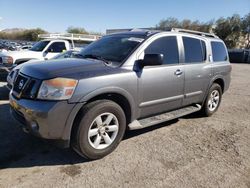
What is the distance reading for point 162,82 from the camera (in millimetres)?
4379

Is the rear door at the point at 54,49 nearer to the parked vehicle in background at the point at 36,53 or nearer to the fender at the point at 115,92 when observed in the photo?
the parked vehicle in background at the point at 36,53

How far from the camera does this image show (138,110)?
4.14m

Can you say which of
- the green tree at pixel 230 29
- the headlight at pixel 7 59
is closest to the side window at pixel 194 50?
the headlight at pixel 7 59

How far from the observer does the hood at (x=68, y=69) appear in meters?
3.37

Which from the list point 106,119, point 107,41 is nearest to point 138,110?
point 106,119

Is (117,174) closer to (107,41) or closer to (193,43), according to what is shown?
(107,41)

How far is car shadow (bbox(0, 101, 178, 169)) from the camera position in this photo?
11.7 feet

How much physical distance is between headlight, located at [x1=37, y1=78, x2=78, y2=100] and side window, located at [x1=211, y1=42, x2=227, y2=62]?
12.6ft

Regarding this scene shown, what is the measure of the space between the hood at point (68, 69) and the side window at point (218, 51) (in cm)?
319

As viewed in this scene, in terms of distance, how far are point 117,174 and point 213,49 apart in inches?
157

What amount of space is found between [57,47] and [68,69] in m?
7.59

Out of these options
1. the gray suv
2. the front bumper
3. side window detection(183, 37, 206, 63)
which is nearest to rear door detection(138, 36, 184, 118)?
the gray suv

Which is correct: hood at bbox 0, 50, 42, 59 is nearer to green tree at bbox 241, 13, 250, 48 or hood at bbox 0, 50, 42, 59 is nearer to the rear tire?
the rear tire

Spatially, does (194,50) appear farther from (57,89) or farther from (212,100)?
(57,89)
